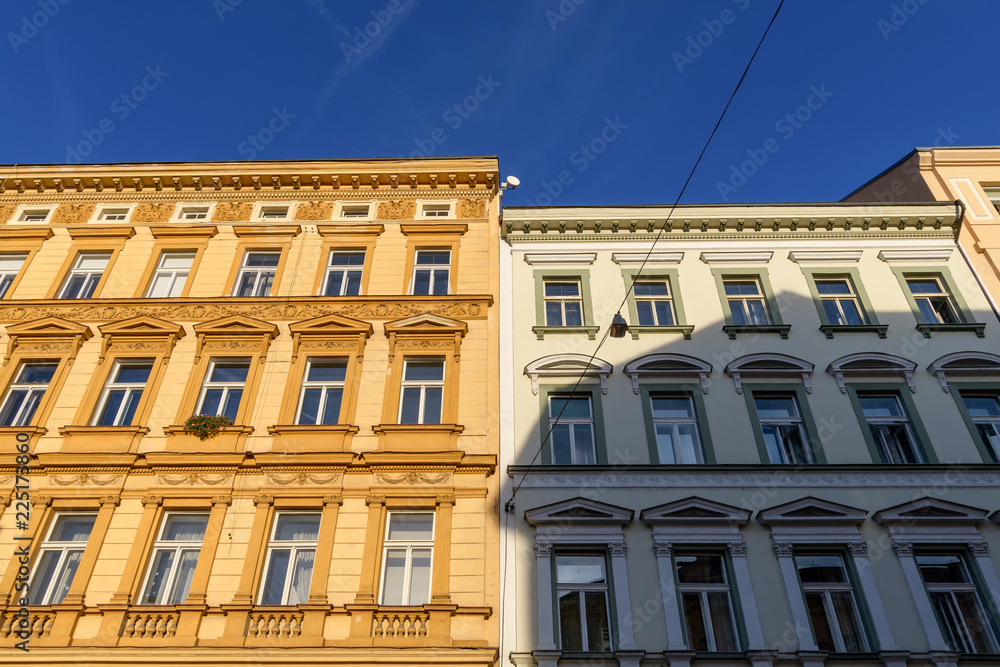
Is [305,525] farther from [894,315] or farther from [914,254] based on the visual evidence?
[914,254]

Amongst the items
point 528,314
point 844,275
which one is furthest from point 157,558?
point 844,275

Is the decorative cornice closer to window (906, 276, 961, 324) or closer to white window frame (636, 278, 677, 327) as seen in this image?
white window frame (636, 278, 677, 327)

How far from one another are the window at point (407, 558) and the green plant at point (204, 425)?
4.06 meters

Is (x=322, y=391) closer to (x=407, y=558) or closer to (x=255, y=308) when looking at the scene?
(x=255, y=308)

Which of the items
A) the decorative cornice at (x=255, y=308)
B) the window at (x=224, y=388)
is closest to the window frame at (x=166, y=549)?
the window at (x=224, y=388)

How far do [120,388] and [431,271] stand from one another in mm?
7622

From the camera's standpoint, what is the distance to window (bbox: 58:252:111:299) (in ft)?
58.7

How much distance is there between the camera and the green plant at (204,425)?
14.3 metres

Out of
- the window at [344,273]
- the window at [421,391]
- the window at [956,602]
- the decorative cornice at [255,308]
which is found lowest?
the window at [956,602]

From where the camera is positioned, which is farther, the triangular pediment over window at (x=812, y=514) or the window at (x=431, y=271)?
the window at (x=431, y=271)

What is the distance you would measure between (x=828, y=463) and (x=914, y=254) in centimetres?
728

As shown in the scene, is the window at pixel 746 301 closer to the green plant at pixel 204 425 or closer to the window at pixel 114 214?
the green plant at pixel 204 425

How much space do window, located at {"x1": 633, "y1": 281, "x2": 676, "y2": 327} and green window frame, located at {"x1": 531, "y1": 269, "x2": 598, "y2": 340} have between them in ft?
3.95

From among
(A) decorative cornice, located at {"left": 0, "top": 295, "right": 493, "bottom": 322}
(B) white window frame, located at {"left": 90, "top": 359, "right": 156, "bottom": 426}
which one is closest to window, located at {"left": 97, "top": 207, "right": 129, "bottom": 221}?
(A) decorative cornice, located at {"left": 0, "top": 295, "right": 493, "bottom": 322}
